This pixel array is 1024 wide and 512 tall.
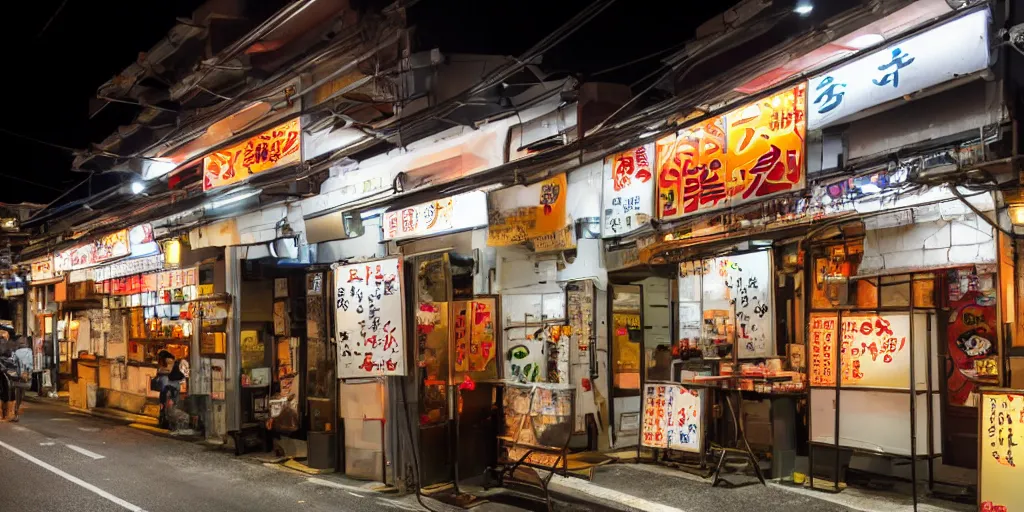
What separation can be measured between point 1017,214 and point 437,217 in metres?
8.50

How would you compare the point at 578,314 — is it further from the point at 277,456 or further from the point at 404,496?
the point at 277,456

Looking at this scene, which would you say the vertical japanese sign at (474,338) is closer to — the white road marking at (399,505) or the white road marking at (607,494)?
the white road marking at (607,494)

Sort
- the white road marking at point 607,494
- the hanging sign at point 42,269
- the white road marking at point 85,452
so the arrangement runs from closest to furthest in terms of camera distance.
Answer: the white road marking at point 607,494
the white road marking at point 85,452
the hanging sign at point 42,269

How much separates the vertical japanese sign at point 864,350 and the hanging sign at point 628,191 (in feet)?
11.9

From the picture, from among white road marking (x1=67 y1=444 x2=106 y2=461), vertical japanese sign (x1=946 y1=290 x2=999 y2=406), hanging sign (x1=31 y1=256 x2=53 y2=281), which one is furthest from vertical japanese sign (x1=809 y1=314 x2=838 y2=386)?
hanging sign (x1=31 y1=256 x2=53 y2=281)

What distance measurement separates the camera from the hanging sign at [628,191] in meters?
10.4

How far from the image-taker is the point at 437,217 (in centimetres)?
1282

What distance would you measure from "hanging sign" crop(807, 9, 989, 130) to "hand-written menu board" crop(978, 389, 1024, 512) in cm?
363

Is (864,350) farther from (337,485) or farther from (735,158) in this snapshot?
(337,485)

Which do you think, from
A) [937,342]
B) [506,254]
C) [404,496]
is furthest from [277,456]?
[937,342]

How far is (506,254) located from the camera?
48.3 feet

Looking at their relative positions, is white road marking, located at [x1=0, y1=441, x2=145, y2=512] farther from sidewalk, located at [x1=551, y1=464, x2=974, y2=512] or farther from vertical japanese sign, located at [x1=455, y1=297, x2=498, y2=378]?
sidewalk, located at [x1=551, y1=464, x2=974, y2=512]

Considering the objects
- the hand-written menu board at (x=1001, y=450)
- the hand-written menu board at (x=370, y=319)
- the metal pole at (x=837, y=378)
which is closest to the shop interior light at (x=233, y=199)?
the hand-written menu board at (x=370, y=319)

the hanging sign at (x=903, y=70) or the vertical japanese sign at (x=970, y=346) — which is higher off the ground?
the hanging sign at (x=903, y=70)
